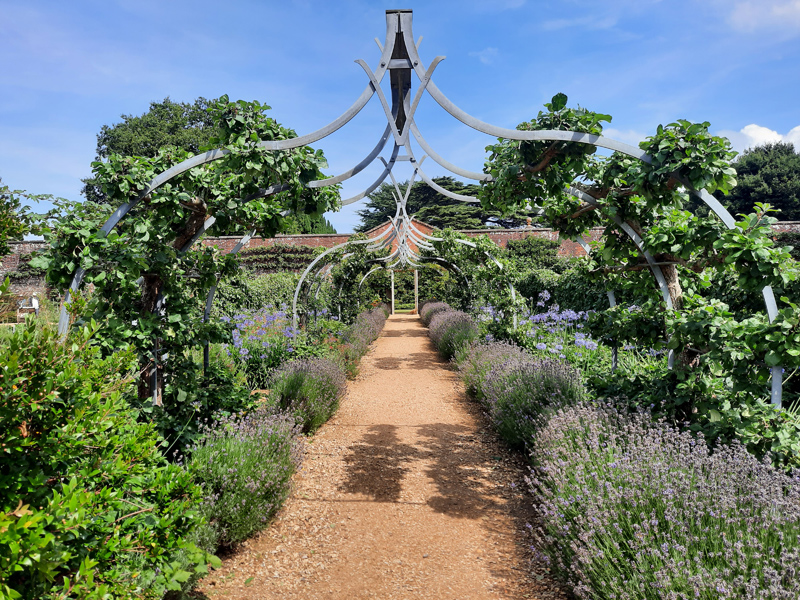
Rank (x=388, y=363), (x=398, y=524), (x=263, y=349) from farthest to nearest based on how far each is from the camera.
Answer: (x=388, y=363) < (x=263, y=349) < (x=398, y=524)

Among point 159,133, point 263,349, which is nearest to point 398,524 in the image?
point 263,349

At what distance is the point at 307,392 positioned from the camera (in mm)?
5312

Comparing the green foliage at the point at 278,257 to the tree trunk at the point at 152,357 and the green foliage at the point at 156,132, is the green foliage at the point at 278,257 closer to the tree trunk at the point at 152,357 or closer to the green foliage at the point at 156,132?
the green foliage at the point at 156,132

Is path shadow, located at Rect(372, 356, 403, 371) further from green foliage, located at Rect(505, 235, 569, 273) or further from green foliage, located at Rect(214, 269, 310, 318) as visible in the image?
green foliage, located at Rect(505, 235, 569, 273)

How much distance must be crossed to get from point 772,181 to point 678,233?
32.7 meters

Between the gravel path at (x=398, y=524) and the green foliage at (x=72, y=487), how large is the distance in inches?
46.0

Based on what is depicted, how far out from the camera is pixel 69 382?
1.49 metres

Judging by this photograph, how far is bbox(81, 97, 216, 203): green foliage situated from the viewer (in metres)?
26.8

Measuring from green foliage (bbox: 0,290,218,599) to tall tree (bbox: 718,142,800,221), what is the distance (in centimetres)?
3262

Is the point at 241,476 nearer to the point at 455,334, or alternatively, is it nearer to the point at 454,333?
the point at 455,334

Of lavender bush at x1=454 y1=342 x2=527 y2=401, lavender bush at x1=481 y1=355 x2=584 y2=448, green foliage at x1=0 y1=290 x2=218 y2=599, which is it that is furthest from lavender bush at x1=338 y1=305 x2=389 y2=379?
green foliage at x1=0 y1=290 x2=218 y2=599

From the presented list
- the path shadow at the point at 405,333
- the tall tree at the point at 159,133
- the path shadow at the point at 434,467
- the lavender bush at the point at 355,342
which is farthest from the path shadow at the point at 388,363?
the tall tree at the point at 159,133

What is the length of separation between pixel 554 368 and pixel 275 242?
19.0 m

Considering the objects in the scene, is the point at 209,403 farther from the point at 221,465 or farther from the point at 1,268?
the point at 1,268
